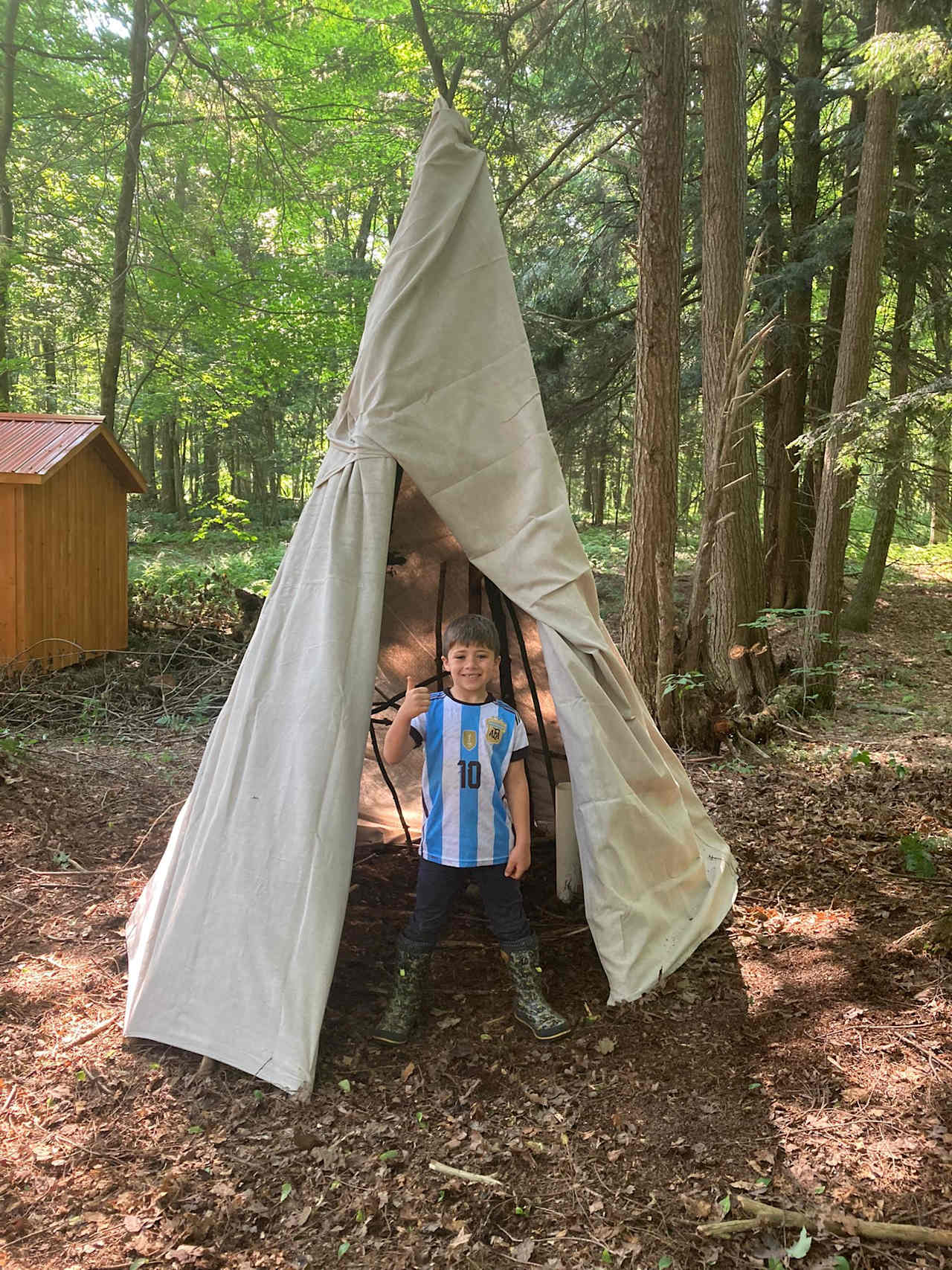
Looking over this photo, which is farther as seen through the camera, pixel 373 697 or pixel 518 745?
pixel 373 697

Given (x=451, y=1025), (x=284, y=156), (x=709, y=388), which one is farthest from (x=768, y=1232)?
(x=284, y=156)

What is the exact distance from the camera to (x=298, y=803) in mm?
3074

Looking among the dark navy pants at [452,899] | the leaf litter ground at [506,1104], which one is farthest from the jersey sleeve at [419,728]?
the leaf litter ground at [506,1104]

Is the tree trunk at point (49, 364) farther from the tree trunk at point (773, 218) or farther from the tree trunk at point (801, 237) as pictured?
the tree trunk at point (801, 237)

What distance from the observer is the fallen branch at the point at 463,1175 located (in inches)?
99.6

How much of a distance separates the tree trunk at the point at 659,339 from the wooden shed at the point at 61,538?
6130 mm

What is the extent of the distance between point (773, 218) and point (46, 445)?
9083 millimetres

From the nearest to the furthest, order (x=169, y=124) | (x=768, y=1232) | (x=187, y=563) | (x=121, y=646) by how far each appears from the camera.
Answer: (x=768, y=1232), (x=121, y=646), (x=169, y=124), (x=187, y=563)

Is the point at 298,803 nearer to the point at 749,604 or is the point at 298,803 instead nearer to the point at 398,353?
the point at 398,353

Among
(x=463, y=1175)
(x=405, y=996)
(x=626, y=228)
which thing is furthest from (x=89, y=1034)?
(x=626, y=228)

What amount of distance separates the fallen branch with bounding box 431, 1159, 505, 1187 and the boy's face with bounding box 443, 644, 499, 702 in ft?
5.11

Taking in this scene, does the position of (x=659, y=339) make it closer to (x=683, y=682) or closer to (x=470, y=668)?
(x=683, y=682)

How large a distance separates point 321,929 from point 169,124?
12.2 m

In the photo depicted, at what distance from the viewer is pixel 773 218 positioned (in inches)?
420
